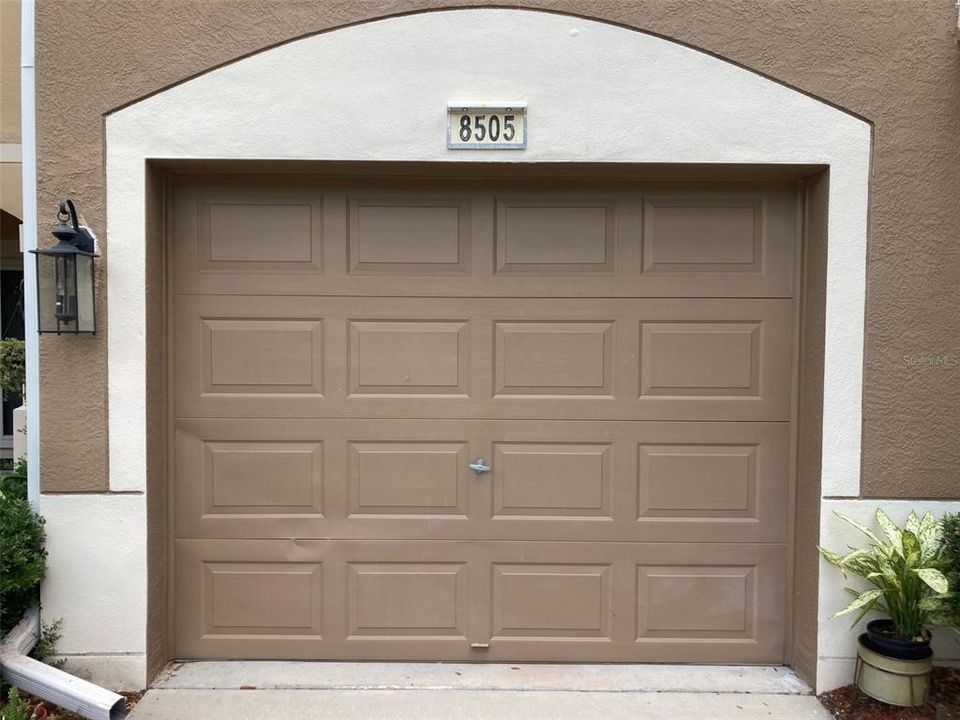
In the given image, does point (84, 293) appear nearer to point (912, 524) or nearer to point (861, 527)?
point (861, 527)

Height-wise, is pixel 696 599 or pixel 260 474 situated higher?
pixel 260 474

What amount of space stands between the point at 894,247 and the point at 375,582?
3.17 meters

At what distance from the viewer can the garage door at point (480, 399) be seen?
146 inches

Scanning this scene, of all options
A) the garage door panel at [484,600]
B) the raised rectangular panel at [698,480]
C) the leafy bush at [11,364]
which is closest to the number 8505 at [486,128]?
the raised rectangular panel at [698,480]

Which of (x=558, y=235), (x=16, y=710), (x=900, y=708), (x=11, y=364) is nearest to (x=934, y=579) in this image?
(x=900, y=708)

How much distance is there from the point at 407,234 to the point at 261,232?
0.78 m

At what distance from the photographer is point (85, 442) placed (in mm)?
3498

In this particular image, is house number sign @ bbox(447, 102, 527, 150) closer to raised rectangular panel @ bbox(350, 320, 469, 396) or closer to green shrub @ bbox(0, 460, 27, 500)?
raised rectangular panel @ bbox(350, 320, 469, 396)

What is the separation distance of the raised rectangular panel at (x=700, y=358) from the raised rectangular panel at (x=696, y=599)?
0.97m

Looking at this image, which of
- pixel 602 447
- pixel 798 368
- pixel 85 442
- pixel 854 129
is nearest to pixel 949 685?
pixel 798 368

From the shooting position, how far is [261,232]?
3.73m

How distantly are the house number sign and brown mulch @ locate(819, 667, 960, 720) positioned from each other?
314 centimetres

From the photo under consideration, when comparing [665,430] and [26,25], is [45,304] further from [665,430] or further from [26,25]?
[665,430]

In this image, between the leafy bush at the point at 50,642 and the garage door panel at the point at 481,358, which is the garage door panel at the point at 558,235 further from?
the leafy bush at the point at 50,642
